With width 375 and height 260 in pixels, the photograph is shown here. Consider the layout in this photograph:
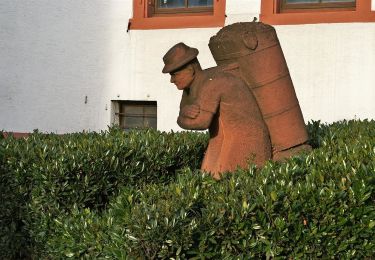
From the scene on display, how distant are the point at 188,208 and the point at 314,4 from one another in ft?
22.1

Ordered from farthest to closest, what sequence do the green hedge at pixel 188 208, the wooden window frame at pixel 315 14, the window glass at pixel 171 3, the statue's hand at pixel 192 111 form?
1. the window glass at pixel 171 3
2. the wooden window frame at pixel 315 14
3. the statue's hand at pixel 192 111
4. the green hedge at pixel 188 208

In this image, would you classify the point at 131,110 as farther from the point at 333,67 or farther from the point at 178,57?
the point at 178,57

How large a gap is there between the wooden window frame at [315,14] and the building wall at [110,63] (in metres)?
0.08

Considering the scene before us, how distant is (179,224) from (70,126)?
25.6 feet

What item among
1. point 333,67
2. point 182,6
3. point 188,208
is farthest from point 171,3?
point 188,208

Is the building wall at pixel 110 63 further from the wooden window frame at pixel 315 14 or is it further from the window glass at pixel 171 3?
the window glass at pixel 171 3

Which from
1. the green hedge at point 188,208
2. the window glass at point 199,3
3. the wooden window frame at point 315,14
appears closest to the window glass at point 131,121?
the window glass at point 199,3

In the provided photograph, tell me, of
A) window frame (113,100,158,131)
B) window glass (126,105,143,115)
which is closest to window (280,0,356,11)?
window frame (113,100,158,131)

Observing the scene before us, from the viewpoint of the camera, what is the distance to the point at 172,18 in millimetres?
10516

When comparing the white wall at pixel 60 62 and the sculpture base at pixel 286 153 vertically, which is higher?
the white wall at pixel 60 62

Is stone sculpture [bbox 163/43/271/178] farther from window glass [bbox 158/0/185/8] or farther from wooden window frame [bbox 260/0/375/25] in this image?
window glass [bbox 158/0/185/8]

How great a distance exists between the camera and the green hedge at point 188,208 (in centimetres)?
364

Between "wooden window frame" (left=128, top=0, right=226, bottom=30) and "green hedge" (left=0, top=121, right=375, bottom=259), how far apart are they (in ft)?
16.0

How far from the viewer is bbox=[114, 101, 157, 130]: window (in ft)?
36.0
